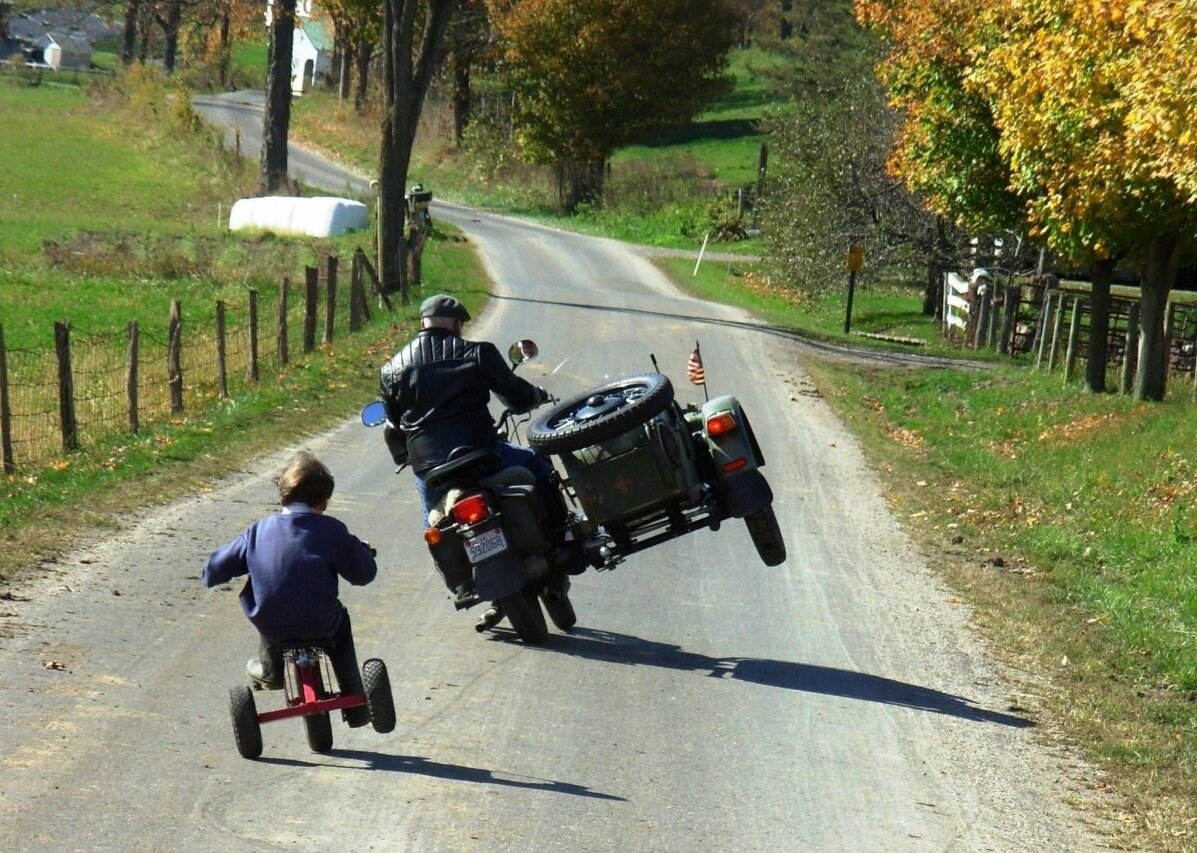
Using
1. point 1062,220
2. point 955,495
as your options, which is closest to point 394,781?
point 955,495

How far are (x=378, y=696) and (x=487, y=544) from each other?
1.79m

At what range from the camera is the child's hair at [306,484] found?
21.4ft

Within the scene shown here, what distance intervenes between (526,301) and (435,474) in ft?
77.1

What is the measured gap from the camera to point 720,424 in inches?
346

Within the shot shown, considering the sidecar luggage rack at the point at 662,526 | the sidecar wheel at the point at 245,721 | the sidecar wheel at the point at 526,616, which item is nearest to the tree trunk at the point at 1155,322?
the sidecar luggage rack at the point at 662,526

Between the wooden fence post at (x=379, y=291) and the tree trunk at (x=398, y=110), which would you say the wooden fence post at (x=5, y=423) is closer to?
the wooden fence post at (x=379, y=291)

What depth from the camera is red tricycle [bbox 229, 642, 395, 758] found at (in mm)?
6410

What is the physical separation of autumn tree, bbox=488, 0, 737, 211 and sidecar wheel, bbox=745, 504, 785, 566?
52.3 metres

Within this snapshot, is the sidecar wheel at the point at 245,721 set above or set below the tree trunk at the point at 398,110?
below

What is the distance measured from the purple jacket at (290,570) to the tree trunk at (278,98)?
128ft

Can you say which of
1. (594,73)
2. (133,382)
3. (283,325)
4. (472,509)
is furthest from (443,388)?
(594,73)

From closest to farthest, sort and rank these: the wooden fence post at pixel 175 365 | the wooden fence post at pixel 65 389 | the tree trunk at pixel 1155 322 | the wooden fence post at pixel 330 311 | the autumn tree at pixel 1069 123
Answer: the autumn tree at pixel 1069 123
the wooden fence post at pixel 65 389
the wooden fence post at pixel 175 365
the tree trunk at pixel 1155 322
the wooden fence post at pixel 330 311

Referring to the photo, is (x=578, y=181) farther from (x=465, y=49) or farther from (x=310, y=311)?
(x=310, y=311)

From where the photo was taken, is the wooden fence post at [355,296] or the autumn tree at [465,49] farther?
the autumn tree at [465,49]
